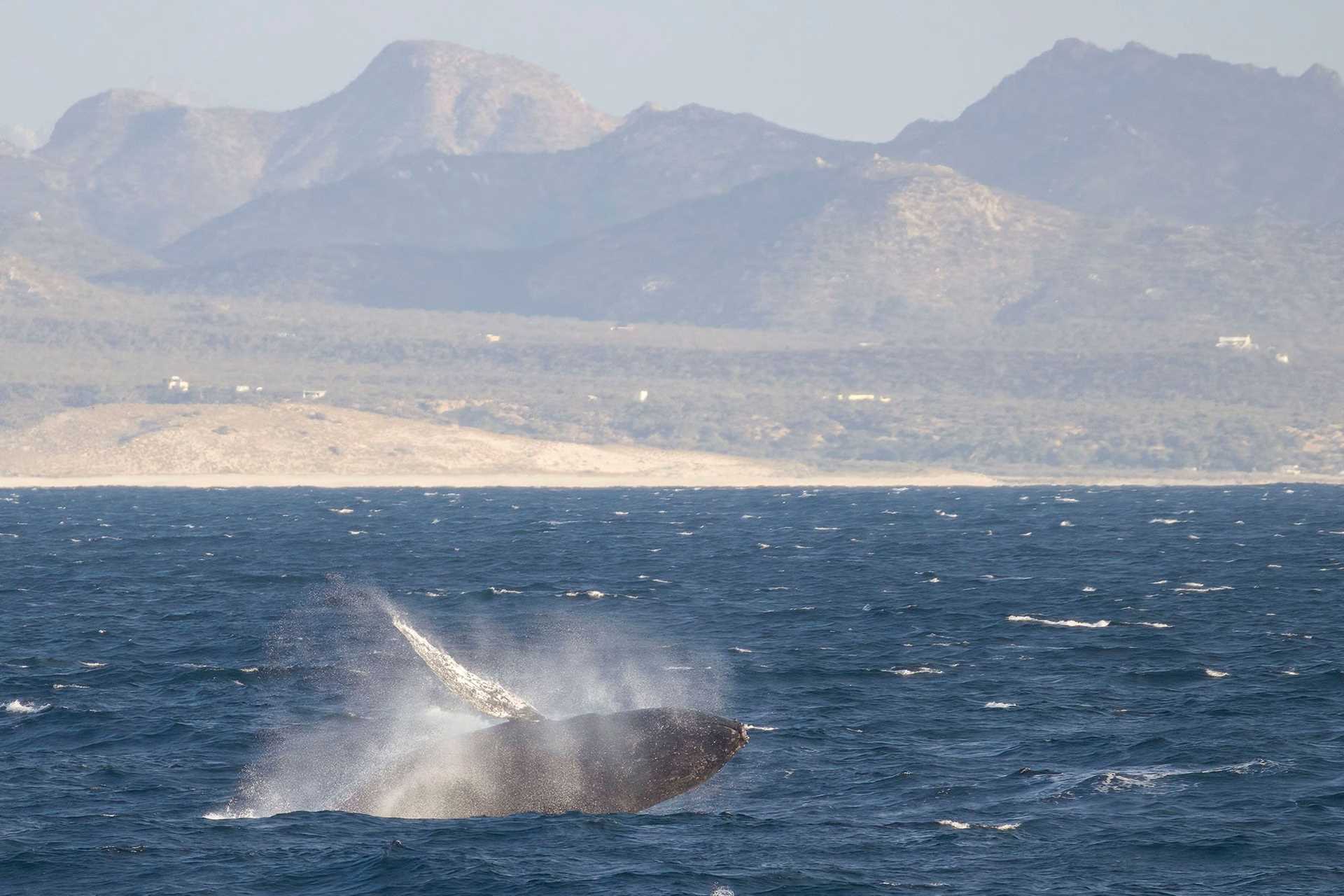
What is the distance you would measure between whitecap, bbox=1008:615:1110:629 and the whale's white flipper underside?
37.9 meters

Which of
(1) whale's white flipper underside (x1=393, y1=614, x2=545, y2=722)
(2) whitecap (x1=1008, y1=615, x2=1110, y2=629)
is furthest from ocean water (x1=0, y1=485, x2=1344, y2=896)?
(1) whale's white flipper underside (x1=393, y1=614, x2=545, y2=722)

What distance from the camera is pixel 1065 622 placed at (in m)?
72.1

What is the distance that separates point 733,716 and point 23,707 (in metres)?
19.9

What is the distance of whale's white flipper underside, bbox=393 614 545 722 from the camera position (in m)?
35.6

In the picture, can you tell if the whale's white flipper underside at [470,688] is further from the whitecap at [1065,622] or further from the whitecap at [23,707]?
the whitecap at [1065,622]

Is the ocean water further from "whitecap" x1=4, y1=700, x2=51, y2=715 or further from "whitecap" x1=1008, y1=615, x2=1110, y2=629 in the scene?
"whitecap" x1=1008, y1=615, x2=1110, y2=629

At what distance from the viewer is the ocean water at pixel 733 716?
116ft

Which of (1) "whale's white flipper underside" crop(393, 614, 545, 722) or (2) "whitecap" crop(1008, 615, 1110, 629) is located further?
(2) "whitecap" crop(1008, 615, 1110, 629)

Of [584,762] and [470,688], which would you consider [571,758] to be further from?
[470,688]

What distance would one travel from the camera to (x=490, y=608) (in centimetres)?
8019

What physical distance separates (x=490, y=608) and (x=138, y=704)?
28329mm

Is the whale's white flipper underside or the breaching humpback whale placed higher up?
the whale's white flipper underside

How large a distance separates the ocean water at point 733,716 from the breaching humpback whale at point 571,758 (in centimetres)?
69

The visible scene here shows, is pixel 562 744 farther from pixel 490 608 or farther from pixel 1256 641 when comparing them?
pixel 490 608
